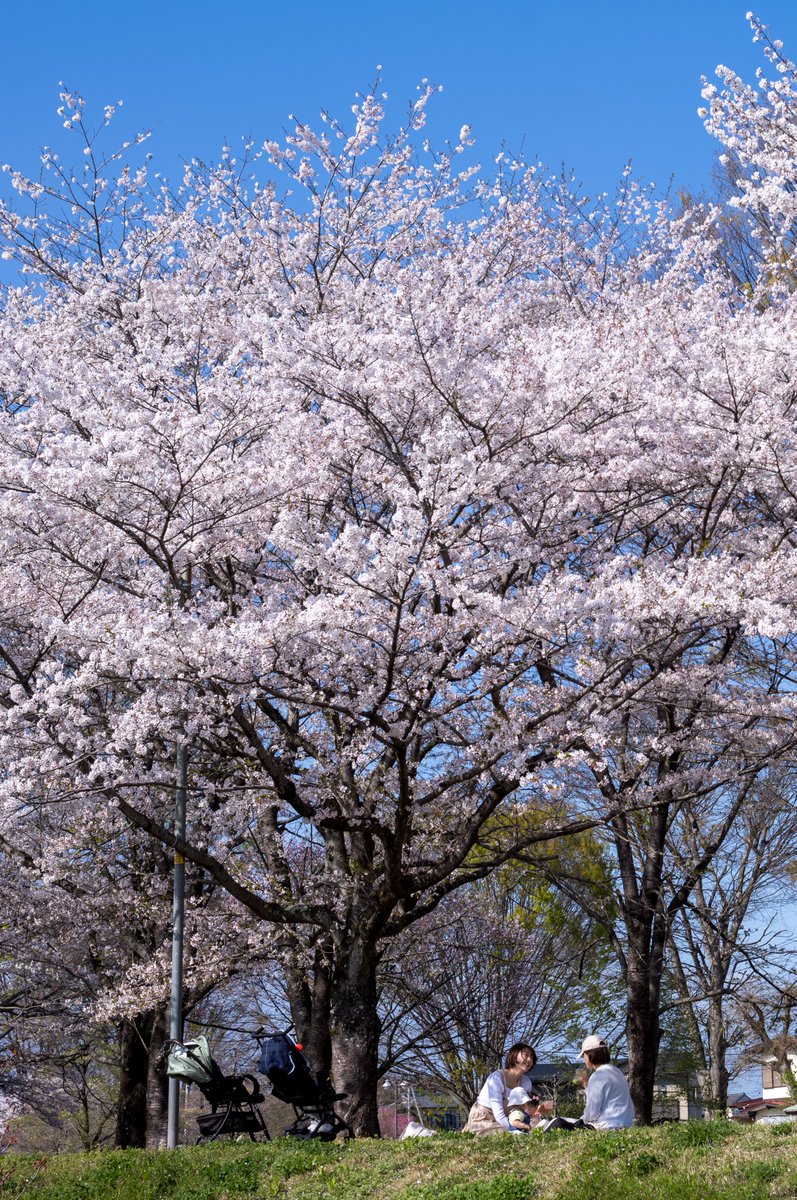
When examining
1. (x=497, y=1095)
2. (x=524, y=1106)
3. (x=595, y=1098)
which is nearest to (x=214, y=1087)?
(x=497, y=1095)

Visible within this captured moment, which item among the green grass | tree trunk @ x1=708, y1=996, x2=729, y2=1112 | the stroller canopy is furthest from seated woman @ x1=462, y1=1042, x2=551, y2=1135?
tree trunk @ x1=708, y1=996, x2=729, y2=1112

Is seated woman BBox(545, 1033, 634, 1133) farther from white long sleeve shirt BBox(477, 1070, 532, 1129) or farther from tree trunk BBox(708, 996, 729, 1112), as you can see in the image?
tree trunk BBox(708, 996, 729, 1112)

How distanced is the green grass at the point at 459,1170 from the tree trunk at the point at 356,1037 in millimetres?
2208

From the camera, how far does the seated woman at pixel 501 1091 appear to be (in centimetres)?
880

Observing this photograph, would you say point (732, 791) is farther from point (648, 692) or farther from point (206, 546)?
point (206, 546)

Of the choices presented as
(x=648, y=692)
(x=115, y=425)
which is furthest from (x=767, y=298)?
(x=115, y=425)

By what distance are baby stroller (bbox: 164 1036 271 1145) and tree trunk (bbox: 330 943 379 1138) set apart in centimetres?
87

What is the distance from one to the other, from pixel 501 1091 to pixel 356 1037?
2.72 meters

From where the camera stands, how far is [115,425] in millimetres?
10055

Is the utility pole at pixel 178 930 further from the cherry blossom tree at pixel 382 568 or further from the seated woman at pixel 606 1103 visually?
the seated woman at pixel 606 1103

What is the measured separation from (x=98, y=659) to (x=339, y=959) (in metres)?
3.99

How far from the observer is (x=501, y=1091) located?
8891 millimetres

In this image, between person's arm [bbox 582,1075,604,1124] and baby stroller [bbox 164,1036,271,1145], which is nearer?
person's arm [bbox 582,1075,604,1124]

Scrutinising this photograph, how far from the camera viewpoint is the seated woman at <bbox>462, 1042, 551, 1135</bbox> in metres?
8.80
